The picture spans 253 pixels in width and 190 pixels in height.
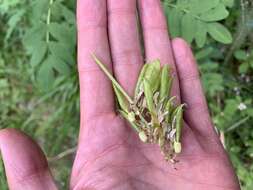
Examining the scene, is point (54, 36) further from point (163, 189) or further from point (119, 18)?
point (163, 189)

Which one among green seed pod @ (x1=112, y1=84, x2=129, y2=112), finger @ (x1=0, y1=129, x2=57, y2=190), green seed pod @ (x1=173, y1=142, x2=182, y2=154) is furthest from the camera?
green seed pod @ (x1=112, y1=84, x2=129, y2=112)

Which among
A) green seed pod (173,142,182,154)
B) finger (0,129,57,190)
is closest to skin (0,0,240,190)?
finger (0,129,57,190)

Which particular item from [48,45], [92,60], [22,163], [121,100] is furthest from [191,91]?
[22,163]

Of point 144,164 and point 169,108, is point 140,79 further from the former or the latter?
point 144,164

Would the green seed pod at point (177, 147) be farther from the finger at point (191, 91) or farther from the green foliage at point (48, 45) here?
the green foliage at point (48, 45)

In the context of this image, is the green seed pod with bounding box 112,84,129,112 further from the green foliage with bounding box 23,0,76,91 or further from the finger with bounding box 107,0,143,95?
the green foliage with bounding box 23,0,76,91

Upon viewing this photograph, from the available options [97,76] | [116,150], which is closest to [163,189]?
[116,150]
